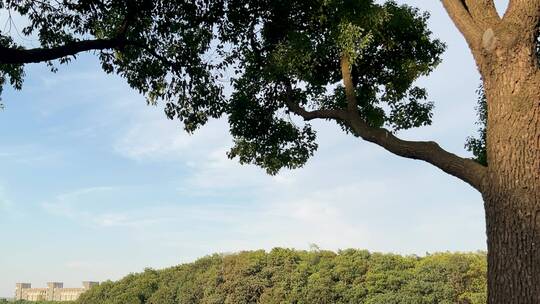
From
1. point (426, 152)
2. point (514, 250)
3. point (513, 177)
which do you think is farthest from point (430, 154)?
point (514, 250)

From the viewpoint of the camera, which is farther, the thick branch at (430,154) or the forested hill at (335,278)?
the forested hill at (335,278)

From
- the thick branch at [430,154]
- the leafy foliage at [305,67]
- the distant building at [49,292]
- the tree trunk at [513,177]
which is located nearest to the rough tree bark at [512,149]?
the tree trunk at [513,177]

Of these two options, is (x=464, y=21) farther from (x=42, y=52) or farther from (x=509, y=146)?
(x=42, y=52)

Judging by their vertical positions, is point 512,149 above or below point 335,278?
above

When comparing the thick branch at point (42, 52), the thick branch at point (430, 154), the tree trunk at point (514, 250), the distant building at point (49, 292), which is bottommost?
the distant building at point (49, 292)

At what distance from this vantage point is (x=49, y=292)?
171 metres

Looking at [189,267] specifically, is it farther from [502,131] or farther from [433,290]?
[502,131]

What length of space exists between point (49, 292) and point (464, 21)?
593 feet

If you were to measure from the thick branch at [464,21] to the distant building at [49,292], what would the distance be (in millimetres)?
158322

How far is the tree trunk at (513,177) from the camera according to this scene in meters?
5.81

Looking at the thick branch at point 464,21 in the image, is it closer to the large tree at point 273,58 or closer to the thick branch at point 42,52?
the large tree at point 273,58

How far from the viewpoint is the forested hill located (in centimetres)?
4656

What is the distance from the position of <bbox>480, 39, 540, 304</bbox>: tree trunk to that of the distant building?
158794mm

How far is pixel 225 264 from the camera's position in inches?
2502
